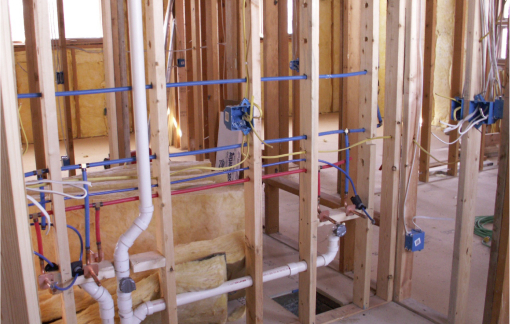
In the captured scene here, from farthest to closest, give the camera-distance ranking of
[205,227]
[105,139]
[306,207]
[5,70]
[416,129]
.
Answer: [105,139] → [205,227] → [416,129] → [306,207] → [5,70]

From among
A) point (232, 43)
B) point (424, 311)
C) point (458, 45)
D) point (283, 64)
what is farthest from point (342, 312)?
point (458, 45)

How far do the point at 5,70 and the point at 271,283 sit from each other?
233 centimetres

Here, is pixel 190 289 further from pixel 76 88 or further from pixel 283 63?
pixel 76 88

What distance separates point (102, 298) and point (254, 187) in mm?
741

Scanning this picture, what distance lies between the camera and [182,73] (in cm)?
577

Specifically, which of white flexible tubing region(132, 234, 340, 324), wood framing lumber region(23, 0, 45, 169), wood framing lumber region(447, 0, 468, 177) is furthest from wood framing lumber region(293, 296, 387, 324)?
wood framing lumber region(447, 0, 468, 177)

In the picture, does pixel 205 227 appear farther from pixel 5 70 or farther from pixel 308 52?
pixel 5 70

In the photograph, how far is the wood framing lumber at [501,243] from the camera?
1870 millimetres

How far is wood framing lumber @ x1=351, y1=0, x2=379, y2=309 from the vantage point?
2.24 meters

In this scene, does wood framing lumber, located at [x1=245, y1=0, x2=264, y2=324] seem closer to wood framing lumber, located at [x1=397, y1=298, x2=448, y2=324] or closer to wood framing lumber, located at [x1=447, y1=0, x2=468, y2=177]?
wood framing lumber, located at [x1=397, y1=298, x2=448, y2=324]

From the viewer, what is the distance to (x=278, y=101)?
3398 mm

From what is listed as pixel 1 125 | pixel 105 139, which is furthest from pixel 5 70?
pixel 105 139

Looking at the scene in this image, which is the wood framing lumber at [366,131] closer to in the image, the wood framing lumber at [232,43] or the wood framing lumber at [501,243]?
the wood framing lumber at [501,243]

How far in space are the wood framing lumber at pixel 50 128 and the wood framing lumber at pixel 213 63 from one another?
2460 millimetres
